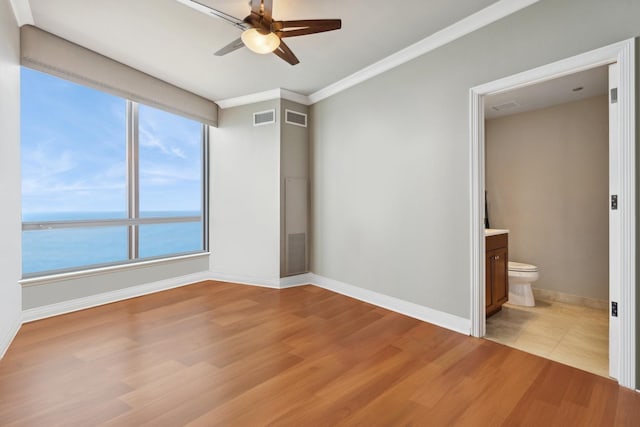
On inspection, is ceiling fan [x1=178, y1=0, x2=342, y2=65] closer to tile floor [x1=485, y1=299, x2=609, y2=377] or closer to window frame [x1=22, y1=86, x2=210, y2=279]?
window frame [x1=22, y1=86, x2=210, y2=279]

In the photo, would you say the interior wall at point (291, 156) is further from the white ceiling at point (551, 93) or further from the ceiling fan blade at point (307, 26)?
the white ceiling at point (551, 93)

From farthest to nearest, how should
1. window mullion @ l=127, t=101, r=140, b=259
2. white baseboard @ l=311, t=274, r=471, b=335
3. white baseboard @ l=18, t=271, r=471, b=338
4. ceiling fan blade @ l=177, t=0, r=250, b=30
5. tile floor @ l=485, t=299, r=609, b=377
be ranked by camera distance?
window mullion @ l=127, t=101, r=140, b=259 → white baseboard @ l=18, t=271, r=471, b=338 → white baseboard @ l=311, t=274, r=471, b=335 → tile floor @ l=485, t=299, r=609, b=377 → ceiling fan blade @ l=177, t=0, r=250, b=30

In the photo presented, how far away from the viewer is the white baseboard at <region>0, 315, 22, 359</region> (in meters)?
2.21

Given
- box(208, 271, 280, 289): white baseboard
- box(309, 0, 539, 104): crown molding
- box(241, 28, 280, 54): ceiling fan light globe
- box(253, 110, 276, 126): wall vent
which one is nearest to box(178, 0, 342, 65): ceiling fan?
box(241, 28, 280, 54): ceiling fan light globe

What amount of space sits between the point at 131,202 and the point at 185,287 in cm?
133

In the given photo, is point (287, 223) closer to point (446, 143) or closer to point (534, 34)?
point (446, 143)

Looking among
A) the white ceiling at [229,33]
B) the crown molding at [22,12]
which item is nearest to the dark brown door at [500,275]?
the white ceiling at [229,33]

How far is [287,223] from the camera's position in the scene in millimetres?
4152

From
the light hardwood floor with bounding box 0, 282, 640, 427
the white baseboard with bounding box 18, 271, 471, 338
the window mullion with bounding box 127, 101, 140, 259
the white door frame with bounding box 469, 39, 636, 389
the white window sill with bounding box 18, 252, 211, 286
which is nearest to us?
the light hardwood floor with bounding box 0, 282, 640, 427

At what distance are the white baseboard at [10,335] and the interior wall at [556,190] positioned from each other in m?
5.19

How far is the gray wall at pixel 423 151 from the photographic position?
2.09 meters

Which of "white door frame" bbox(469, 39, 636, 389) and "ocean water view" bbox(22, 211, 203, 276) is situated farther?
"ocean water view" bbox(22, 211, 203, 276)

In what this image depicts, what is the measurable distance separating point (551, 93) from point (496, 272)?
Answer: 2.01m

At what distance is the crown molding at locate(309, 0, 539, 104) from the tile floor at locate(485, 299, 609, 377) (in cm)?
259
